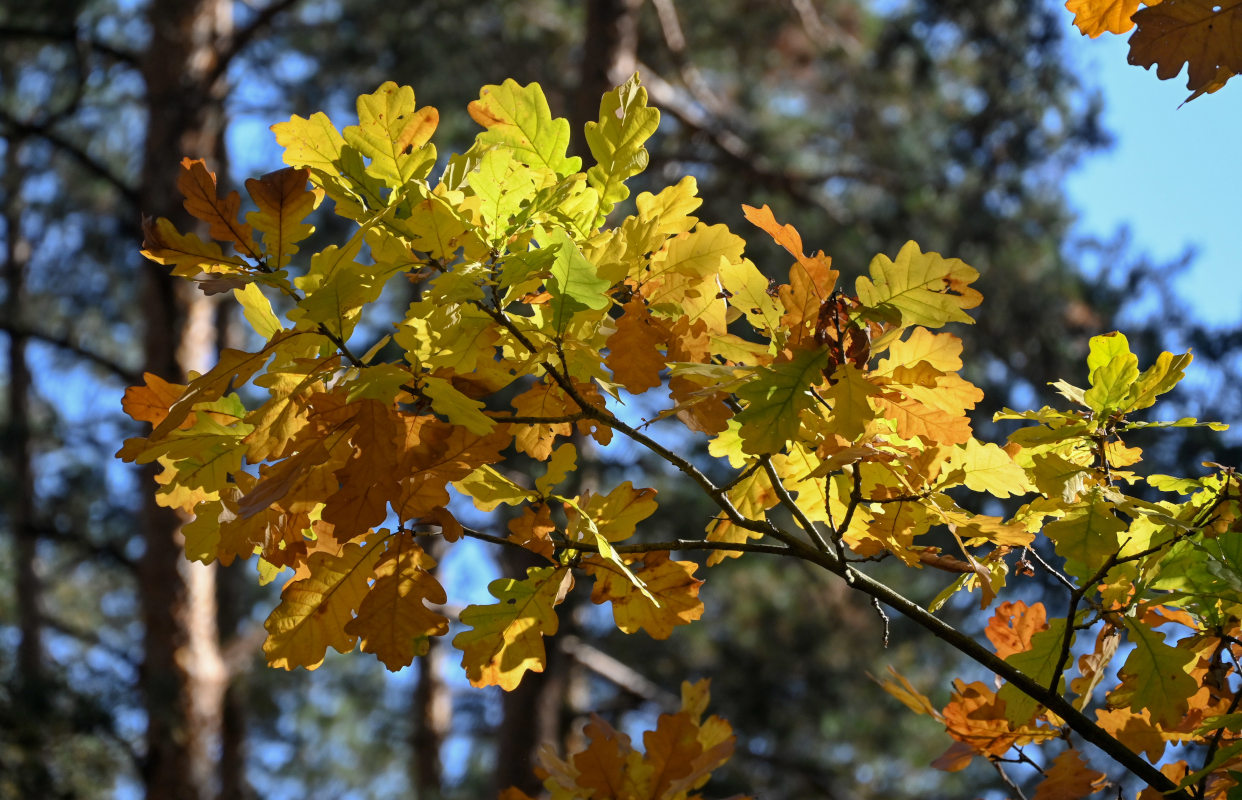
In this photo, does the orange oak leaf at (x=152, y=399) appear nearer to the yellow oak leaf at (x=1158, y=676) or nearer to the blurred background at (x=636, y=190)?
the yellow oak leaf at (x=1158, y=676)

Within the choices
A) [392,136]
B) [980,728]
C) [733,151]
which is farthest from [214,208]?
[733,151]

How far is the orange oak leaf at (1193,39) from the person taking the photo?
87 centimetres

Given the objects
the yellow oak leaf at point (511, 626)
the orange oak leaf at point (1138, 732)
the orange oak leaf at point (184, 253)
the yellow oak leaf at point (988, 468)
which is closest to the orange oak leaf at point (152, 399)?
the orange oak leaf at point (184, 253)

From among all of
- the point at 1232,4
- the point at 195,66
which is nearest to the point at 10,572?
the point at 195,66

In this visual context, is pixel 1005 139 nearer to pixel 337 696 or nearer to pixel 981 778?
pixel 981 778

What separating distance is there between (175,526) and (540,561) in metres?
1.62

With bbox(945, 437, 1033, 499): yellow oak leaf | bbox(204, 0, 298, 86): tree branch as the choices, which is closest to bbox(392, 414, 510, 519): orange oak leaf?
bbox(945, 437, 1033, 499): yellow oak leaf

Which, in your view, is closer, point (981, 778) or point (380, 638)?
point (380, 638)

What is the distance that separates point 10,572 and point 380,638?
11.2 metres

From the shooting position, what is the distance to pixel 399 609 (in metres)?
0.98

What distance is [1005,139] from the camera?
7191 millimetres

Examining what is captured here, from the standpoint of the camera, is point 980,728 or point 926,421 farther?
point 980,728

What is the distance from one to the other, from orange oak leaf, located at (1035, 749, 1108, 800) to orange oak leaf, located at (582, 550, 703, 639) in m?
0.43

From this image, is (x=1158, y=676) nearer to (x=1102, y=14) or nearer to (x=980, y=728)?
(x=980, y=728)
